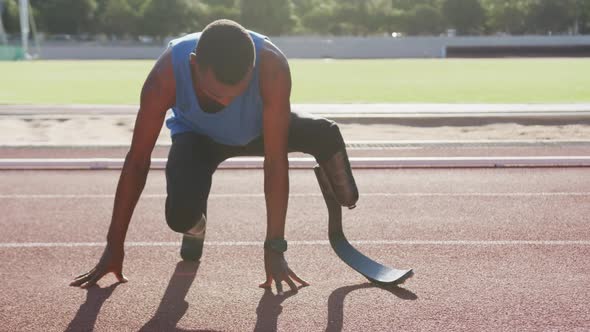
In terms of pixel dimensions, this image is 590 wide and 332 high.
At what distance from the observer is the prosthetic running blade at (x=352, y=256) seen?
457cm

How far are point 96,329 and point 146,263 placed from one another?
51.7 inches

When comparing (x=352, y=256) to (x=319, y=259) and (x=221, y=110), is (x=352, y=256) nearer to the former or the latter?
(x=319, y=259)

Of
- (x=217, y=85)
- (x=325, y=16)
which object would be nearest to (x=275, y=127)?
(x=217, y=85)

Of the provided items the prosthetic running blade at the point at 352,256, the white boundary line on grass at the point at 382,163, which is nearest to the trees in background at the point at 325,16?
the white boundary line on grass at the point at 382,163

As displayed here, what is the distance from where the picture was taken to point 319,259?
5.23 meters

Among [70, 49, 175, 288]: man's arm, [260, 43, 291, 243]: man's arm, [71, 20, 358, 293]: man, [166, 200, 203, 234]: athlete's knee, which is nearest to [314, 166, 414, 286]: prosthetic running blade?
[71, 20, 358, 293]: man

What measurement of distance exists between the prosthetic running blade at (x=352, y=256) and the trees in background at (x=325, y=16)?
247 ft

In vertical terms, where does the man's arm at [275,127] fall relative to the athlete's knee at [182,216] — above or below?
above

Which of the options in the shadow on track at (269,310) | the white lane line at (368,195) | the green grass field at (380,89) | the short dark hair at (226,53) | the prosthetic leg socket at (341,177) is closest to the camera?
the short dark hair at (226,53)

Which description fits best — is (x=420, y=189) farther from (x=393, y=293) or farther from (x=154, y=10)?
(x=154, y=10)

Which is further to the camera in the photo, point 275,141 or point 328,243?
point 328,243

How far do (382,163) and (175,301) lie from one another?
5.30m

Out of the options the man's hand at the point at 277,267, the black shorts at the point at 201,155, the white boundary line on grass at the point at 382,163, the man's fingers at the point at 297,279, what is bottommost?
the white boundary line on grass at the point at 382,163

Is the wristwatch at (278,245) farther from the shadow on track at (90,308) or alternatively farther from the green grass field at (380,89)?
the green grass field at (380,89)
